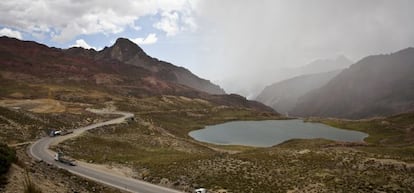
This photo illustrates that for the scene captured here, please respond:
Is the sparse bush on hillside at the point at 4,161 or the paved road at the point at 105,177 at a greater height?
the sparse bush on hillside at the point at 4,161

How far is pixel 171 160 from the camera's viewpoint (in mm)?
65500

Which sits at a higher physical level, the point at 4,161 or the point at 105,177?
the point at 4,161

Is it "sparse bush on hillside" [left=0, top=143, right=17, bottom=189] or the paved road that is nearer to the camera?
"sparse bush on hillside" [left=0, top=143, right=17, bottom=189]

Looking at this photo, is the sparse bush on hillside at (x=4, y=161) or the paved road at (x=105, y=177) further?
the paved road at (x=105, y=177)

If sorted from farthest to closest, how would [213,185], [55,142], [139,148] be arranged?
[139,148] < [55,142] < [213,185]

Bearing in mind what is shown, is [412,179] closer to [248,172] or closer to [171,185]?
[248,172]

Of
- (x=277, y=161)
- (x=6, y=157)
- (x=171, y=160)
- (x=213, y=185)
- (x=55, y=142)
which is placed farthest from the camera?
(x=55, y=142)

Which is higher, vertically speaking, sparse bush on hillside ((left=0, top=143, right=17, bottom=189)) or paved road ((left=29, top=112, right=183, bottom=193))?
sparse bush on hillside ((left=0, top=143, right=17, bottom=189))

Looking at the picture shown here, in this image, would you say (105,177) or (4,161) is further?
(105,177)

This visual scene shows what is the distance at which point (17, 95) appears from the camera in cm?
17425

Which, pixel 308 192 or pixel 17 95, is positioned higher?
pixel 17 95

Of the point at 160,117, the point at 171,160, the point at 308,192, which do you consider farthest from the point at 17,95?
the point at 308,192

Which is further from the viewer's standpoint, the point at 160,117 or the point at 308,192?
the point at 160,117

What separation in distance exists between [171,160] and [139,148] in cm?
2266
